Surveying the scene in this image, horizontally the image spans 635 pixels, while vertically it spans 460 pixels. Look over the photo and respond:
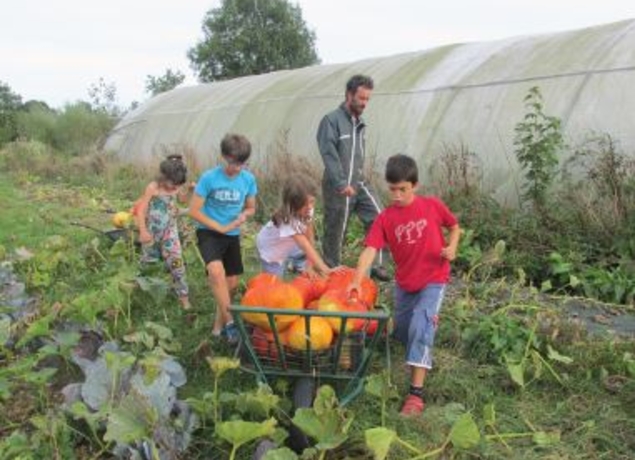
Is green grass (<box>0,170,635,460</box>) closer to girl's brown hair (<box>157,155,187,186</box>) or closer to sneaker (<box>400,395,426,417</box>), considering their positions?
sneaker (<box>400,395,426,417</box>)

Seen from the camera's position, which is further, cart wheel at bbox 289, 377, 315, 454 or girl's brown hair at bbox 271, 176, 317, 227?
girl's brown hair at bbox 271, 176, 317, 227

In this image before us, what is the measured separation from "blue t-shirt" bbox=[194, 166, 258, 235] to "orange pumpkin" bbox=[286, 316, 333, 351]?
158 centimetres

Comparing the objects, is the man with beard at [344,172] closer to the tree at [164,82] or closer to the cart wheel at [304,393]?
the cart wheel at [304,393]

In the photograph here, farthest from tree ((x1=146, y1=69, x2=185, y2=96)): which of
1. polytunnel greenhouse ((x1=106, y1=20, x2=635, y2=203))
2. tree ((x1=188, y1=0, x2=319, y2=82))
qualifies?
polytunnel greenhouse ((x1=106, y1=20, x2=635, y2=203))

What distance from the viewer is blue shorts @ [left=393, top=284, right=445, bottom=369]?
3.77m

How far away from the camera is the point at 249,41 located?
3916 centimetres

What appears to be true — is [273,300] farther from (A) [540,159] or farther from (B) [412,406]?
(A) [540,159]

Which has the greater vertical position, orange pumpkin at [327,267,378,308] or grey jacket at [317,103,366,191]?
grey jacket at [317,103,366,191]

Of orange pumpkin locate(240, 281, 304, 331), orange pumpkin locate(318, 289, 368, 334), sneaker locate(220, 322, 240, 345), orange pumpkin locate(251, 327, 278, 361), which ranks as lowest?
sneaker locate(220, 322, 240, 345)

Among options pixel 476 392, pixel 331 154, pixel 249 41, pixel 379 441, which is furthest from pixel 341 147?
Result: pixel 249 41

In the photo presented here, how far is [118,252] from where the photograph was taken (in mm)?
6305

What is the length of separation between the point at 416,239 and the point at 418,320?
1.51ft

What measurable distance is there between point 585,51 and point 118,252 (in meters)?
5.87

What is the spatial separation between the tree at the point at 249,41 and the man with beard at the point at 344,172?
34090 mm
